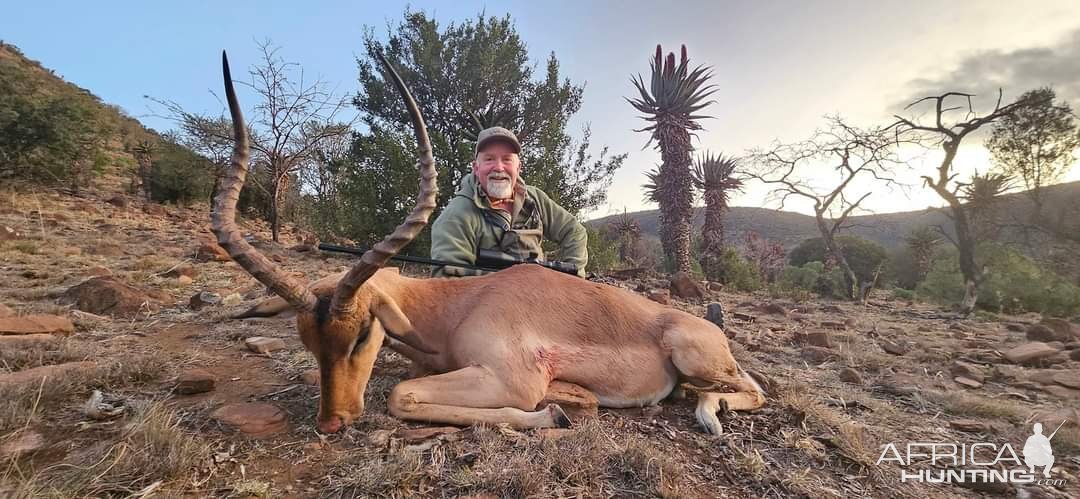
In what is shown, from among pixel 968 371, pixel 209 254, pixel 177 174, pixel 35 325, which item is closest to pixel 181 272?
pixel 209 254

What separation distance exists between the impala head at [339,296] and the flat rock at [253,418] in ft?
0.97

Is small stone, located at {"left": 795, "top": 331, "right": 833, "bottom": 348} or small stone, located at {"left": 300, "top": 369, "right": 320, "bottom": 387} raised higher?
small stone, located at {"left": 300, "top": 369, "right": 320, "bottom": 387}

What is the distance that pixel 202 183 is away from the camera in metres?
20.1

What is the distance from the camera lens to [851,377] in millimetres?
4809

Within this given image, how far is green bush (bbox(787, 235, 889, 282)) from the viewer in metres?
26.1

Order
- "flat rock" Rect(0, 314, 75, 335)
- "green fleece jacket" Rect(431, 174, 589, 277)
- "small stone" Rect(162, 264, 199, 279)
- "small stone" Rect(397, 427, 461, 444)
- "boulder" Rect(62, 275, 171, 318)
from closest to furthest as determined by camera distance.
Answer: "small stone" Rect(397, 427, 461, 444)
"flat rock" Rect(0, 314, 75, 335)
"green fleece jacket" Rect(431, 174, 589, 277)
"boulder" Rect(62, 275, 171, 318)
"small stone" Rect(162, 264, 199, 279)

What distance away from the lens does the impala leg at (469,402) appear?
288 cm

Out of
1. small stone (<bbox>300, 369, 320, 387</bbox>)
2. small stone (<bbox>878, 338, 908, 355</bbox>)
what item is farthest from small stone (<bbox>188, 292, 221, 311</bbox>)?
small stone (<bbox>878, 338, 908, 355</bbox>)

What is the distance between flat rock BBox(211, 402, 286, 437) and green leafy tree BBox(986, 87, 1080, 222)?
20.0 m

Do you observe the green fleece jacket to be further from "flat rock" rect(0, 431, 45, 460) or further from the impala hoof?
"flat rock" rect(0, 431, 45, 460)

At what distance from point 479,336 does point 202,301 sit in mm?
5055

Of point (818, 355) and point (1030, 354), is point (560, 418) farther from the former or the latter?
point (1030, 354)

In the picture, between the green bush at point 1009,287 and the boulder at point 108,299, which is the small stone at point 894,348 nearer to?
the green bush at point 1009,287

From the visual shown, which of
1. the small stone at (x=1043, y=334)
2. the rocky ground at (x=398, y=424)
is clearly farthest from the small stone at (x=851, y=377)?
the small stone at (x=1043, y=334)
